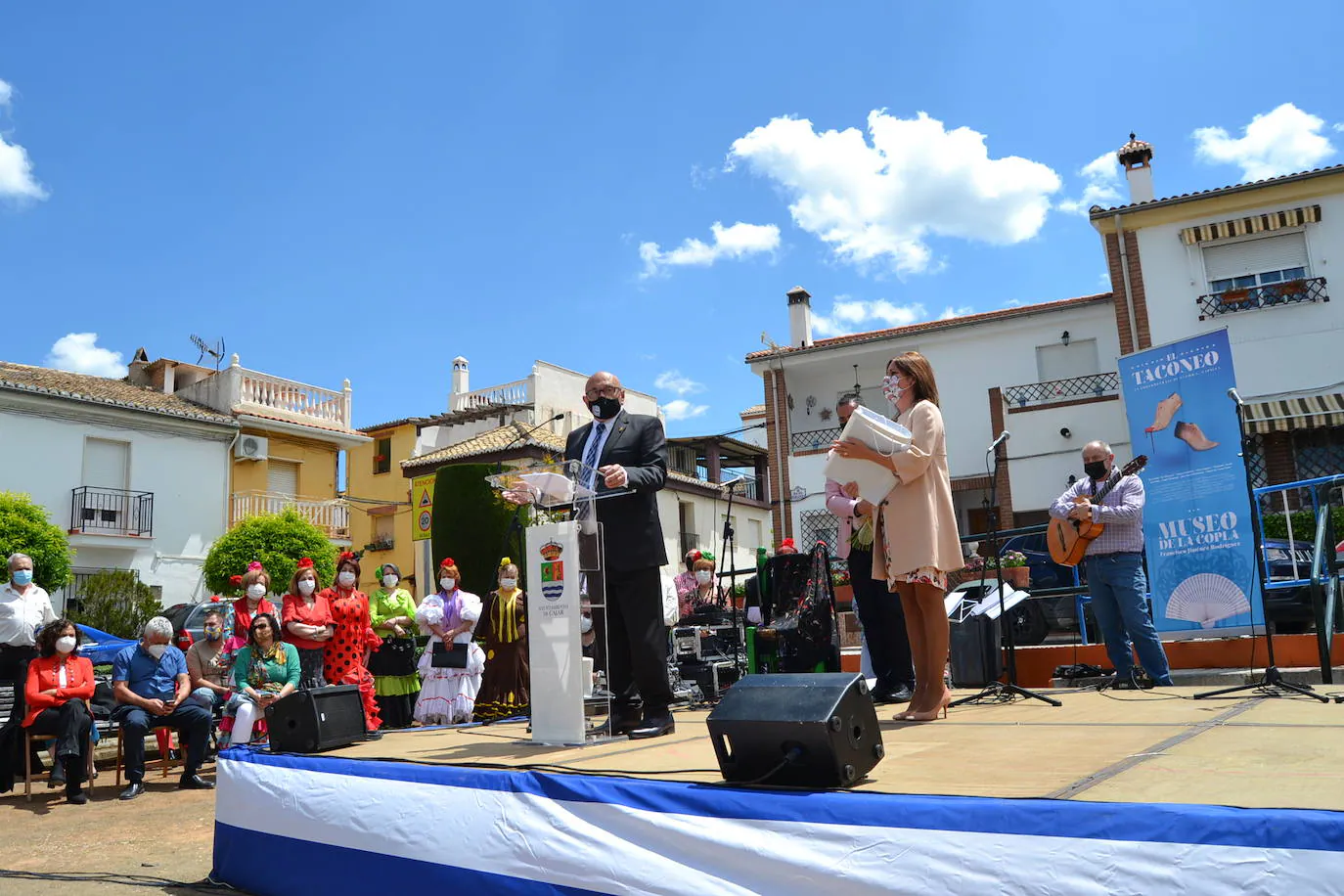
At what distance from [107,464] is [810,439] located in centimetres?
1675

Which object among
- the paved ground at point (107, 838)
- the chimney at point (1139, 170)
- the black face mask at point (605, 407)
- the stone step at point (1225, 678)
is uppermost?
the chimney at point (1139, 170)

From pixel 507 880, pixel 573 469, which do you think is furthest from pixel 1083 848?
pixel 573 469

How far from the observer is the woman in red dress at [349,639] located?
815cm

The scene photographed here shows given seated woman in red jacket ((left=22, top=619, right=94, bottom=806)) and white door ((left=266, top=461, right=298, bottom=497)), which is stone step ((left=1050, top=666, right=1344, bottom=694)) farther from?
white door ((left=266, top=461, right=298, bottom=497))

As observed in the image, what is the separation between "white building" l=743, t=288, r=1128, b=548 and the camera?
20281mm

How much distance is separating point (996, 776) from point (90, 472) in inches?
961

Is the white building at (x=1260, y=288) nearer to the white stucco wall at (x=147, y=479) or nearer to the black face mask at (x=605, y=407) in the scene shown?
the black face mask at (x=605, y=407)

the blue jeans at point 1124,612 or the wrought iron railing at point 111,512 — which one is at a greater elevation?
the wrought iron railing at point 111,512

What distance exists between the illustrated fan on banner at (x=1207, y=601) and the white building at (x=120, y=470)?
21.2 m

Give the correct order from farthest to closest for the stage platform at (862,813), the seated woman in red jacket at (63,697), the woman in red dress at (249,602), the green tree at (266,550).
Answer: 1. the green tree at (266,550)
2. the woman in red dress at (249,602)
3. the seated woman in red jacket at (63,697)
4. the stage platform at (862,813)

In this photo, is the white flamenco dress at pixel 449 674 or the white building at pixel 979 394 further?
the white building at pixel 979 394

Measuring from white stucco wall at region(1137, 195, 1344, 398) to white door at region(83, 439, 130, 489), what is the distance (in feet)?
75.1

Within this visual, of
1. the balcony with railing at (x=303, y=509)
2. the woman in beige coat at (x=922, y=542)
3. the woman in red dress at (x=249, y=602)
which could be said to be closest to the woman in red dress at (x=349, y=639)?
the woman in red dress at (x=249, y=602)

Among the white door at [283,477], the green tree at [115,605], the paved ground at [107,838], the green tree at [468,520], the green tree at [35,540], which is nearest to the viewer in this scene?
the paved ground at [107,838]
